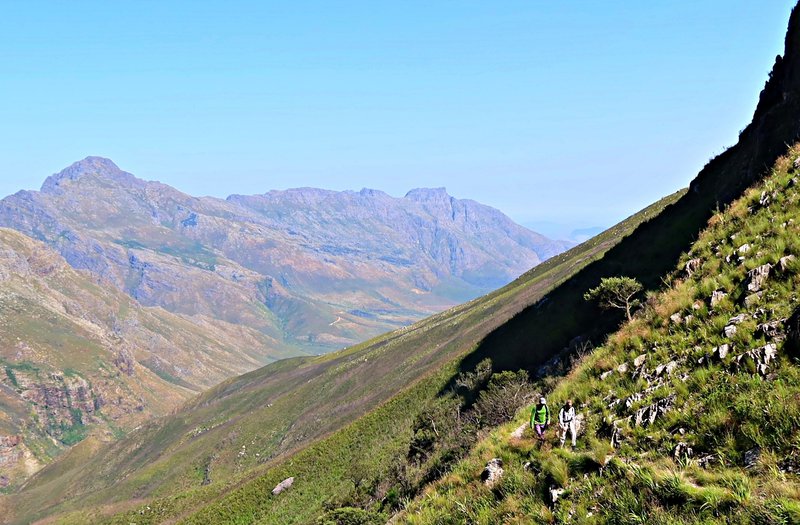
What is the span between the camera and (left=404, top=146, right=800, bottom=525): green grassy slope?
10.6 meters

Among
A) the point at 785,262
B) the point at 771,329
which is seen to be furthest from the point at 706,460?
the point at 785,262

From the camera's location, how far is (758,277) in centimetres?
1655

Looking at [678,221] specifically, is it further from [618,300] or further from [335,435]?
[335,435]

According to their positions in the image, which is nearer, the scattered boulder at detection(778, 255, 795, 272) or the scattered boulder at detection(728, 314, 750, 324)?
the scattered boulder at detection(728, 314, 750, 324)

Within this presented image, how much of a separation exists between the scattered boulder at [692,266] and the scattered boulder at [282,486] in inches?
2854

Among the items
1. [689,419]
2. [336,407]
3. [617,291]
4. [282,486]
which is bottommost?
[282,486]

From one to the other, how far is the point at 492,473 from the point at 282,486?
72.0 metres

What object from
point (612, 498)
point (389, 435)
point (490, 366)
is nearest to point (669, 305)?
point (612, 498)

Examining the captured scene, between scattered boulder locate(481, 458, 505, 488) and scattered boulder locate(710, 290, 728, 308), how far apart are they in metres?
8.65

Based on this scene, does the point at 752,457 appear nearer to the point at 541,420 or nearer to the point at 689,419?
the point at 689,419

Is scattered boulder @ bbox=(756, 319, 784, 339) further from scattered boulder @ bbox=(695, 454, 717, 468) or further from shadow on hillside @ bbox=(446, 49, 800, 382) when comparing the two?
shadow on hillside @ bbox=(446, 49, 800, 382)

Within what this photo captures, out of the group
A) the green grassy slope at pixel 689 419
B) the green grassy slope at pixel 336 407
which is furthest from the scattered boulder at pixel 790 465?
the green grassy slope at pixel 336 407

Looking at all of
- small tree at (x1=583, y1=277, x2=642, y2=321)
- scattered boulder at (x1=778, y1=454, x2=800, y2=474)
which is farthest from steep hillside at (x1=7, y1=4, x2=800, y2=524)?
small tree at (x1=583, y1=277, x2=642, y2=321)

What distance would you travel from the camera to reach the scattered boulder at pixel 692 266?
21255 mm
